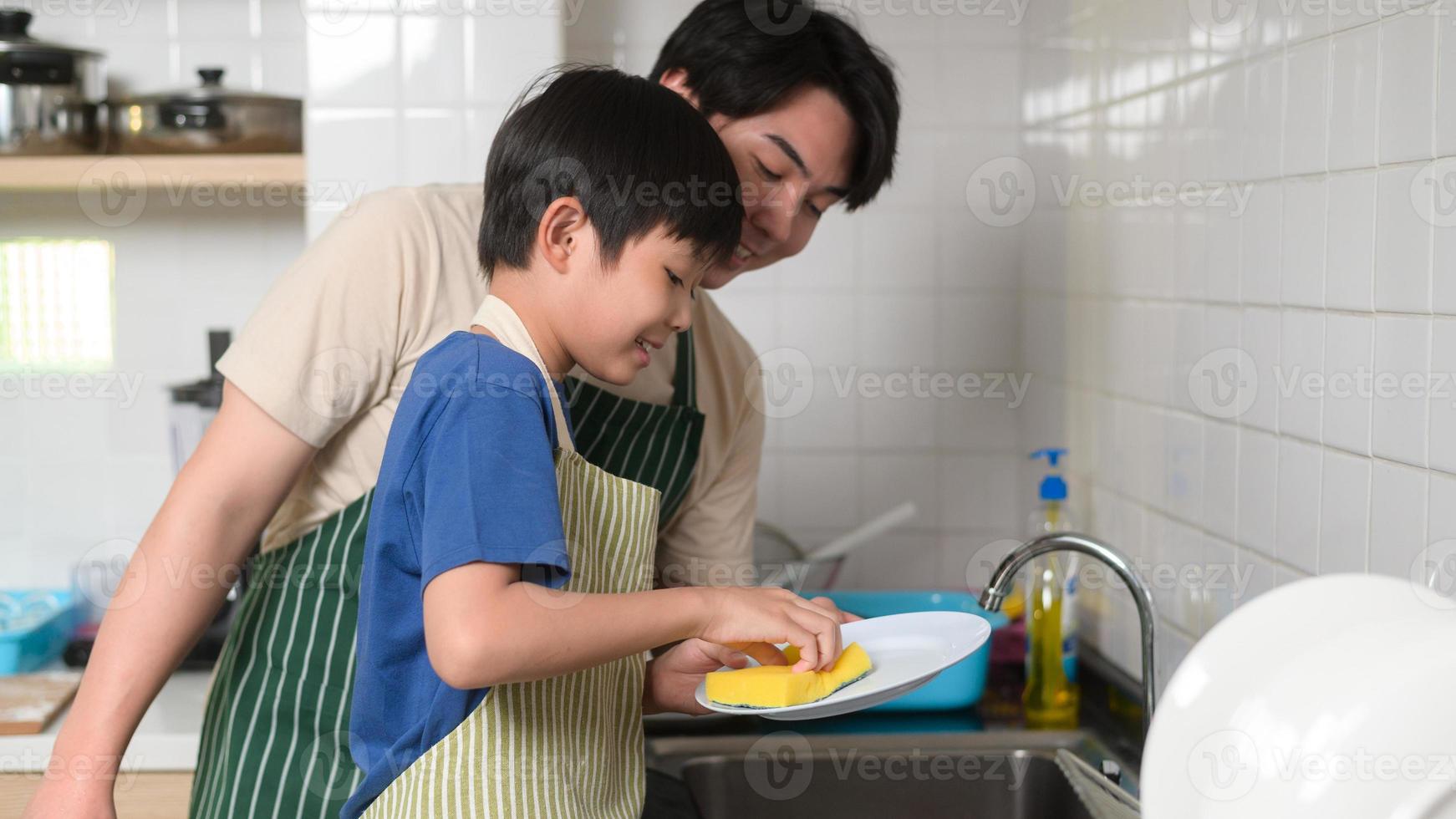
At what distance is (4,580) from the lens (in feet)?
6.43

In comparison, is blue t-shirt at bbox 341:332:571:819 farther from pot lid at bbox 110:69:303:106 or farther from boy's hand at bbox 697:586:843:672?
pot lid at bbox 110:69:303:106

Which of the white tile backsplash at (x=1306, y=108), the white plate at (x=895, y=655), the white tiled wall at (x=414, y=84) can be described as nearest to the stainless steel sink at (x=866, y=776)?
the white plate at (x=895, y=655)

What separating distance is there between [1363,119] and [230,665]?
1.05 m

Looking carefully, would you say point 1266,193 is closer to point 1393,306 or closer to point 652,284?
point 1393,306

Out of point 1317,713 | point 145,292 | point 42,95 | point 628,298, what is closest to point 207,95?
point 42,95

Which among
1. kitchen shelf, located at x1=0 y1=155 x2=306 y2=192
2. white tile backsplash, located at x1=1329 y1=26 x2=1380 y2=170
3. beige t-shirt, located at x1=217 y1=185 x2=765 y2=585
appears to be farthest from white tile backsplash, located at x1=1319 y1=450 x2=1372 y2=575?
kitchen shelf, located at x1=0 y1=155 x2=306 y2=192

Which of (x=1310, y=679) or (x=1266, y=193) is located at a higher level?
(x=1266, y=193)

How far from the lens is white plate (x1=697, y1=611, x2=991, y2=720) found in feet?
2.74

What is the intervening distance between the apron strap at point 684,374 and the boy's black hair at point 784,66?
0.21 metres

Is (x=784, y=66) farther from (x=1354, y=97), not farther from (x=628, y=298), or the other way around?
(x=1354, y=97)

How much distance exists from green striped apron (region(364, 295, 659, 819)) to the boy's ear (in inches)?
2.0

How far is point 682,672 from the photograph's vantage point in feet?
3.51

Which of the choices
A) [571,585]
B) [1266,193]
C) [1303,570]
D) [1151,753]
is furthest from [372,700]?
[1266,193]

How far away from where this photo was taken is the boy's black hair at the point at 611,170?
0.87 metres
